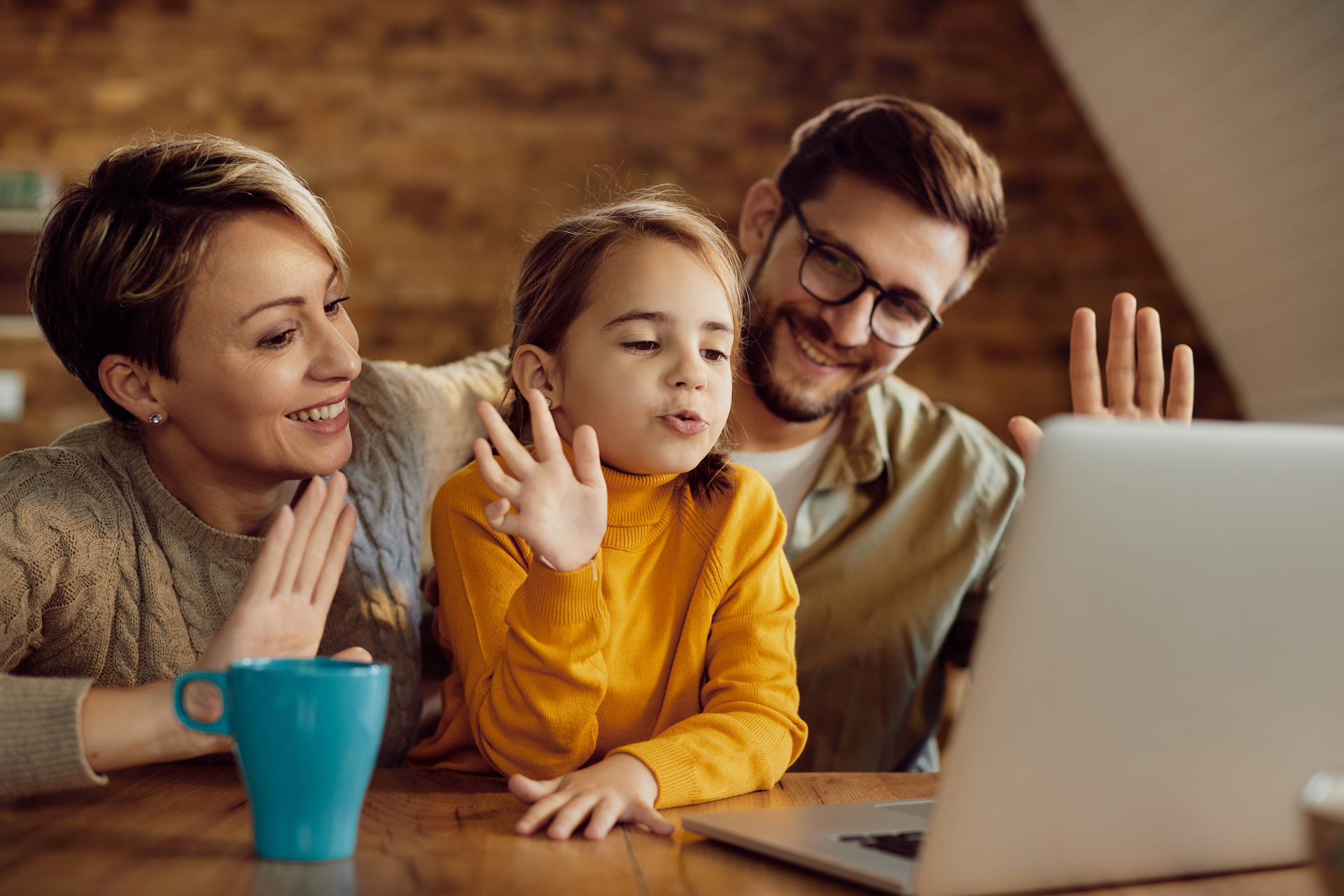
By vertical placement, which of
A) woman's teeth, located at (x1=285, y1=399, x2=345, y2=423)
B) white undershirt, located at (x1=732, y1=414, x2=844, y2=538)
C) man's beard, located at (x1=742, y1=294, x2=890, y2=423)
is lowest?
woman's teeth, located at (x1=285, y1=399, x2=345, y2=423)

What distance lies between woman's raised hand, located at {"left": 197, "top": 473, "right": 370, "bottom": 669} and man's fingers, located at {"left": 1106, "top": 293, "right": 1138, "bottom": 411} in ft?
2.76

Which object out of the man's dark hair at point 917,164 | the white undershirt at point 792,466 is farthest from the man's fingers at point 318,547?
the man's dark hair at point 917,164

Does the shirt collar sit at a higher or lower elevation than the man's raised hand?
higher

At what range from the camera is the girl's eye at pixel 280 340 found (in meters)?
1.07

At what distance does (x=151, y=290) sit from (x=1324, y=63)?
3.06 meters

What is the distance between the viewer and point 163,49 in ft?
13.3

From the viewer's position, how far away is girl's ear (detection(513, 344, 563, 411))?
108cm

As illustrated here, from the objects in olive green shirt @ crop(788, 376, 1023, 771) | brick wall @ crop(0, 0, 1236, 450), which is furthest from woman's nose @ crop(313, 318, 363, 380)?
brick wall @ crop(0, 0, 1236, 450)

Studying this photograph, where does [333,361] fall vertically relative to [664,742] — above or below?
above

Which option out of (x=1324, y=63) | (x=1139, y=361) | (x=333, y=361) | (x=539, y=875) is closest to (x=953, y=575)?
(x=1139, y=361)

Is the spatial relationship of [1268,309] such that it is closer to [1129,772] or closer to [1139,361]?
[1139,361]

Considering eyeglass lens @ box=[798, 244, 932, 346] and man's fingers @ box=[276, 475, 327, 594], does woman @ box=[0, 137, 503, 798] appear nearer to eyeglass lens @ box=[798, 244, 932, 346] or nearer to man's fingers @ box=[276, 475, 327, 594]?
man's fingers @ box=[276, 475, 327, 594]

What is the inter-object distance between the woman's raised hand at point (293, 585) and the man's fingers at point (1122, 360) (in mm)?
841

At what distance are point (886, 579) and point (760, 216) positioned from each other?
69 cm
